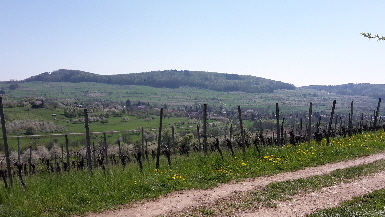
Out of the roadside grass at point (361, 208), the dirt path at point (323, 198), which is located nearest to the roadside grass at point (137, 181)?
the dirt path at point (323, 198)

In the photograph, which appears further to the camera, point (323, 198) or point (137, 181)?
point (137, 181)

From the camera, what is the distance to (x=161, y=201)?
956 centimetres

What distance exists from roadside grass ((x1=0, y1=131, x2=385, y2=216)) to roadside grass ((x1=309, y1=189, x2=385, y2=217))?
209 centimetres

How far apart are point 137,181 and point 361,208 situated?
7.29m

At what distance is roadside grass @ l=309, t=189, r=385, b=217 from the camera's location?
7.52 meters

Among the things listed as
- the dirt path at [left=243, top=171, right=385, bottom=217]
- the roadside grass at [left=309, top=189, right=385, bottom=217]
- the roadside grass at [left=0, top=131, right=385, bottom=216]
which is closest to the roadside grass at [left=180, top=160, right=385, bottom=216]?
the roadside grass at [left=309, top=189, right=385, bottom=217]

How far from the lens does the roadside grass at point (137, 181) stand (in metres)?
9.16

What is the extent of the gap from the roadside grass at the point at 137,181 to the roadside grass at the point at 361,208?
2.09 meters

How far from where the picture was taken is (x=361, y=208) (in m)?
7.89

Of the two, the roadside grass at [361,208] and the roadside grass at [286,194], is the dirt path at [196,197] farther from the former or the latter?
the roadside grass at [361,208]

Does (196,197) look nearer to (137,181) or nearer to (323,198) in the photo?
(137,181)

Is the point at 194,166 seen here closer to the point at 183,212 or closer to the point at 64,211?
the point at 183,212

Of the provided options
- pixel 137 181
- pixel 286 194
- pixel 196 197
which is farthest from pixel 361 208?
pixel 137 181

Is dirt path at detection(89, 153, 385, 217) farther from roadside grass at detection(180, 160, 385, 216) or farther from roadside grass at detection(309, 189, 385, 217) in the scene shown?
roadside grass at detection(309, 189, 385, 217)
